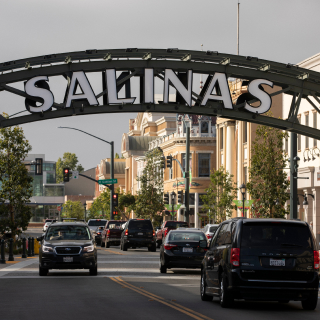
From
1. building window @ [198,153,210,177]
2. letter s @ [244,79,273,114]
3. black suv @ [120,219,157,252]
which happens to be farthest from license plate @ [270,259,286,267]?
building window @ [198,153,210,177]

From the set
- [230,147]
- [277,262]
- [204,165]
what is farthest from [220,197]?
[277,262]

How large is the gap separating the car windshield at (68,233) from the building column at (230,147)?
135 feet

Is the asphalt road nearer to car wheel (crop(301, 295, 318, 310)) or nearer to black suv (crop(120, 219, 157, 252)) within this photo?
car wheel (crop(301, 295, 318, 310))

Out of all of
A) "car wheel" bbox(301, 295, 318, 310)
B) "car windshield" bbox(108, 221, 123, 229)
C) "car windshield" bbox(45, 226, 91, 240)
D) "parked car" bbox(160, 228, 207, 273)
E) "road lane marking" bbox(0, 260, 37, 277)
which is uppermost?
"car windshield" bbox(45, 226, 91, 240)

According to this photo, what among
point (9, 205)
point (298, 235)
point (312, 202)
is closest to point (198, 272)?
point (298, 235)

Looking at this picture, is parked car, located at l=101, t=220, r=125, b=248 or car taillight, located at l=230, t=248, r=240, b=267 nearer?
car taillight, located at l=230, t=248, r=240, b=267

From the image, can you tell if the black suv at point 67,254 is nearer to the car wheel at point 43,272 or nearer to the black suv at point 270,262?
the car wheel at point 43,272

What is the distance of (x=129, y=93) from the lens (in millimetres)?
25141

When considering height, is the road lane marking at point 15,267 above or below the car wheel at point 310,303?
below

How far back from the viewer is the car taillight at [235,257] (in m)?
12.8

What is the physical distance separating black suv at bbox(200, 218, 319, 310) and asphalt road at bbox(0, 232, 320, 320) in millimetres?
403

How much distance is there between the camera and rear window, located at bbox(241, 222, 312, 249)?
1291 cm

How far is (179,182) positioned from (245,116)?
175 feet

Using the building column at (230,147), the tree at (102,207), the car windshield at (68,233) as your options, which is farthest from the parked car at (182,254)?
the tree at (102,207)
